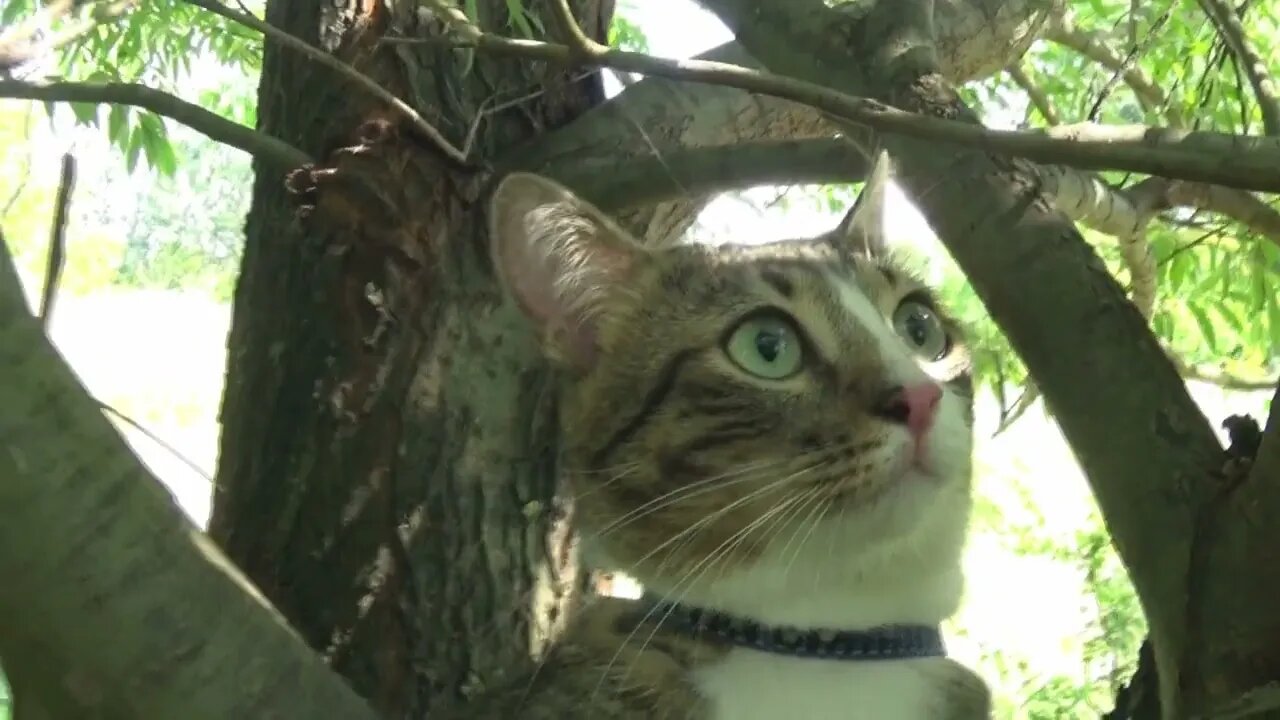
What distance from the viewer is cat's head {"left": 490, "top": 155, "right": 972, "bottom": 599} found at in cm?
100

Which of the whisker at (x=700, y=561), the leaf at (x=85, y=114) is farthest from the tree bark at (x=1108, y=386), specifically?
the leaf at (x=85, y=114)

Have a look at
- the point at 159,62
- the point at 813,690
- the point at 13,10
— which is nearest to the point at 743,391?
→ the point at 813,690

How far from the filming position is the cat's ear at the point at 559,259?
114 centimetres

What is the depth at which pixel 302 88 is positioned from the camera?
157 centimetres

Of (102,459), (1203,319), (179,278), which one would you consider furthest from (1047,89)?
(102,459)

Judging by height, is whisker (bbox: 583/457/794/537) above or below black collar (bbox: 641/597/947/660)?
above

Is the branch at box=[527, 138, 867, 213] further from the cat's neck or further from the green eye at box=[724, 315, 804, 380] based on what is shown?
the cat's neck

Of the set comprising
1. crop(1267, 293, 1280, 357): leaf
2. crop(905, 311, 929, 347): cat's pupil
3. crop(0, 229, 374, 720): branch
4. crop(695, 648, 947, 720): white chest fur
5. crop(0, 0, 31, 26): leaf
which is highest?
crop(0, 0, 31, 26): leaf

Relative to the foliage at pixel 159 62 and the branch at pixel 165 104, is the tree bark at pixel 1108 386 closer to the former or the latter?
the branch at pixel 165 104

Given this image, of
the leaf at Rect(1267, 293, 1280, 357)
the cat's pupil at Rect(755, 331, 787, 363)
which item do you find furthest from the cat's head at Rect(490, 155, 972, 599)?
the leaf at Rect(1267, 293, 1280, 357)

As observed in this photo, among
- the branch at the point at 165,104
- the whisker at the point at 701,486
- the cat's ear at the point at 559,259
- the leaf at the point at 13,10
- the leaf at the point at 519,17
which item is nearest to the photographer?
the branch at the point at 165,104

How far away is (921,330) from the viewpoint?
1233mm

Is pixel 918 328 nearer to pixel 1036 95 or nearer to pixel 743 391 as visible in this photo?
pixel 743 391

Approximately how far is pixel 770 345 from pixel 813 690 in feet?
1.02
